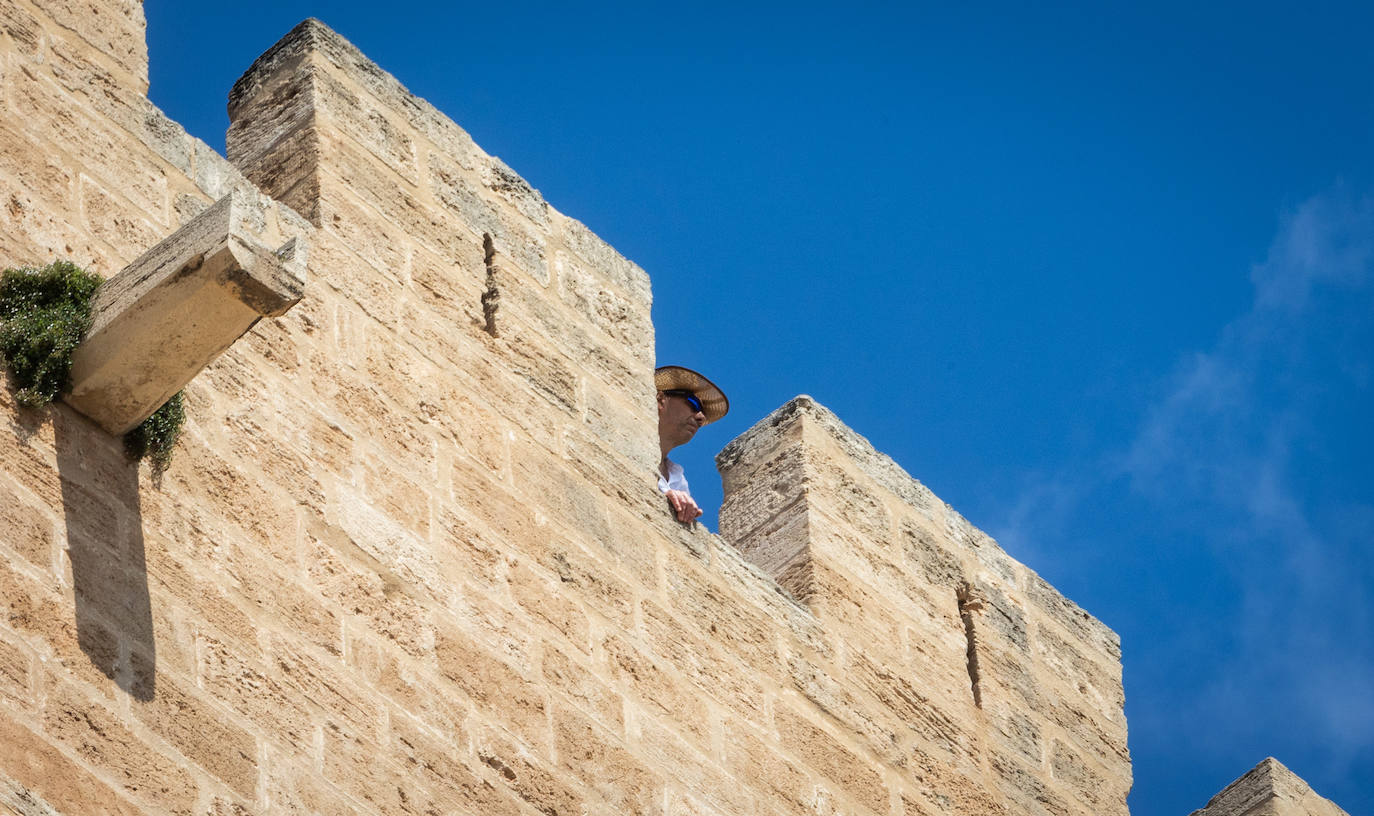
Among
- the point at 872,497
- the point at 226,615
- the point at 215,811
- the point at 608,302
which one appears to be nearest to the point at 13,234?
the point at 226,615

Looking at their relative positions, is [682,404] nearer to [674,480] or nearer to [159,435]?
[674,480]

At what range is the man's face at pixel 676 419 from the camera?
265 inches

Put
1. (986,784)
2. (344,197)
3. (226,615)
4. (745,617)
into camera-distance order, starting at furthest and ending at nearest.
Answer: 1. (986,784)
2. (745,617)
3. (344,197)
4. (226,615)

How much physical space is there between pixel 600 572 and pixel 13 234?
5.93 ft

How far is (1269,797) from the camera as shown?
743 cm

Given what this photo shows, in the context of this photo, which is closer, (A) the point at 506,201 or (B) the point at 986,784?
(A) the point at 506,201

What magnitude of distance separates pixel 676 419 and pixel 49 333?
2.88 m

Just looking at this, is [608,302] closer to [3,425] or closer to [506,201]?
[506,201]

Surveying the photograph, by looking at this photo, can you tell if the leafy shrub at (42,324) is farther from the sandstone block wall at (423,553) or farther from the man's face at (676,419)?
the man's face at (676,419)

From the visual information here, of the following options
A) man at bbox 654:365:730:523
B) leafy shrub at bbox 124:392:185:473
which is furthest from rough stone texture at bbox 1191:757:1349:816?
leafy shrub at bbox 124:392:185:473

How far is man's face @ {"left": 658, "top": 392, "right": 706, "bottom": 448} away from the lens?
6.73 metres

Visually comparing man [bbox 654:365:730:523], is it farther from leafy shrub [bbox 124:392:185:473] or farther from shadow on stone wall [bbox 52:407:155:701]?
shadow on stone wall [bbox 52:407:155:701]

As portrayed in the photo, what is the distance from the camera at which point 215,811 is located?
4.03 m

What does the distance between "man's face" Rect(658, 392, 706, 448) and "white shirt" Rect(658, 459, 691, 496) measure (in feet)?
1.15
